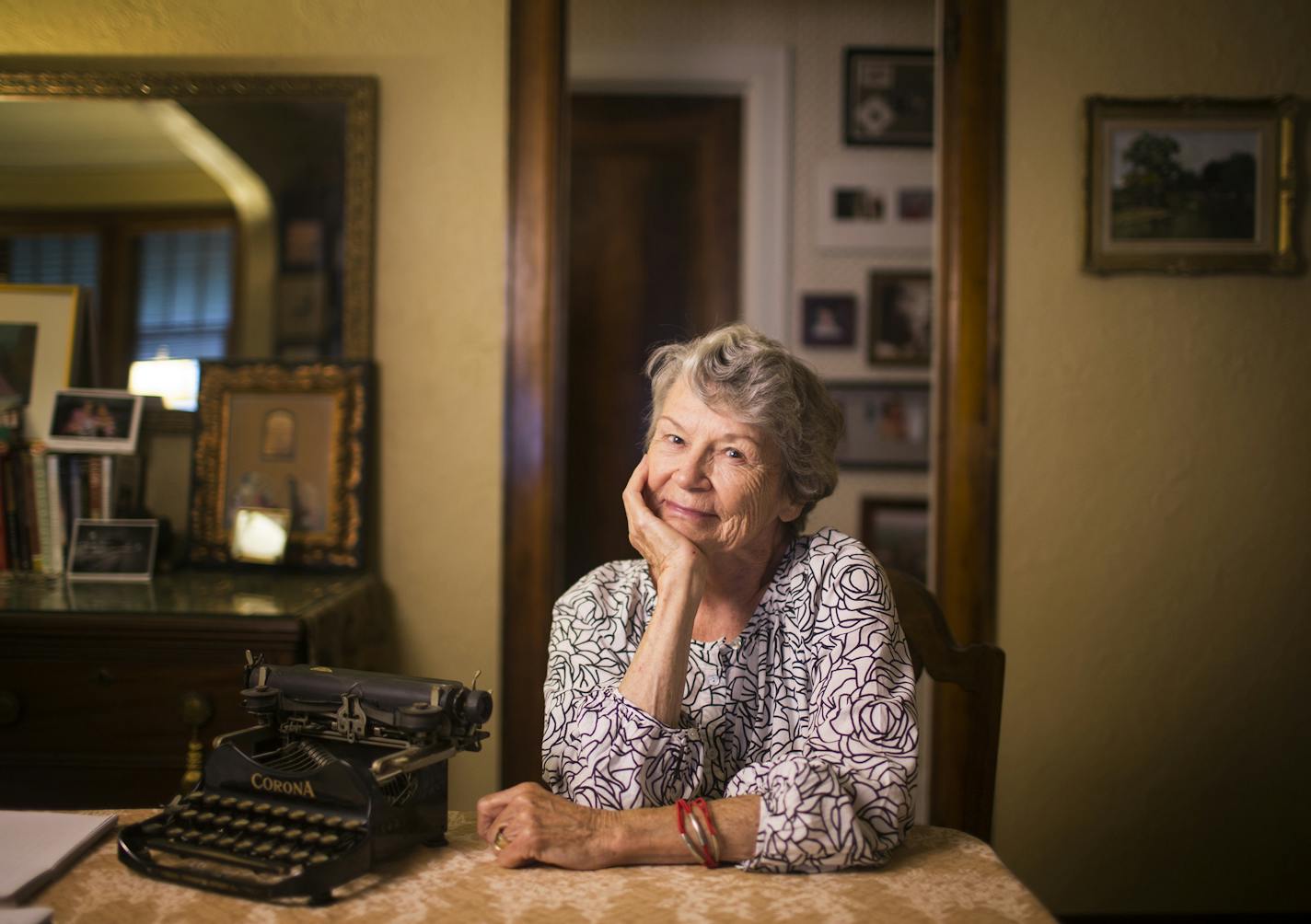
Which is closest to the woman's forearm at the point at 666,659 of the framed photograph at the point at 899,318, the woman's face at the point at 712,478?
the woman's face at the point at 712,478

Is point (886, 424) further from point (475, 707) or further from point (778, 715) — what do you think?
point (475, 707)

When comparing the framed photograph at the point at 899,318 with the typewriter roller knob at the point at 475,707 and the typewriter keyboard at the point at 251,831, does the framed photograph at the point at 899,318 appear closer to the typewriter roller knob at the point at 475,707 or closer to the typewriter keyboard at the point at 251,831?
the typewriter roller knob at the point at 475,707

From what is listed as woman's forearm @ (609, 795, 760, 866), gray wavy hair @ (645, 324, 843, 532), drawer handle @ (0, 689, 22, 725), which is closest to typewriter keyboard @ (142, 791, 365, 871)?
woman's forearm @ (609, 795, 760, 866)

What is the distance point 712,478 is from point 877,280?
2.56 metres

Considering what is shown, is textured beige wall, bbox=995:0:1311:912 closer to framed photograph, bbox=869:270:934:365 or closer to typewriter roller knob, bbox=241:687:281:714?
framed photograph, bbox=869:270:934:365

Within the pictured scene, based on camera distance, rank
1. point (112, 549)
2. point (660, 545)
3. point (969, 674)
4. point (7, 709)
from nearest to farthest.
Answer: point (660, 545) < point (969, 674) < point (7, 709) < point (112, 549)

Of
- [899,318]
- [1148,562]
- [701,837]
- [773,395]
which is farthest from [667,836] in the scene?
[899,318]

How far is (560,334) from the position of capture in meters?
2.65

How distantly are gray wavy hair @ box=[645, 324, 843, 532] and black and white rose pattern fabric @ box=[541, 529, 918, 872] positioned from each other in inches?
4.3

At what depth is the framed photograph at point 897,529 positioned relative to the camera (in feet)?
12.7

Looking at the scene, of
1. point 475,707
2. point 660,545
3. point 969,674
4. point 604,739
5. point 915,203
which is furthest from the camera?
point 915,203

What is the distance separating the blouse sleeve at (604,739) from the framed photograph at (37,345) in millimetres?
1875

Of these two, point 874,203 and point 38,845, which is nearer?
Answer: point 38,845

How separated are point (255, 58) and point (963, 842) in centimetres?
253
